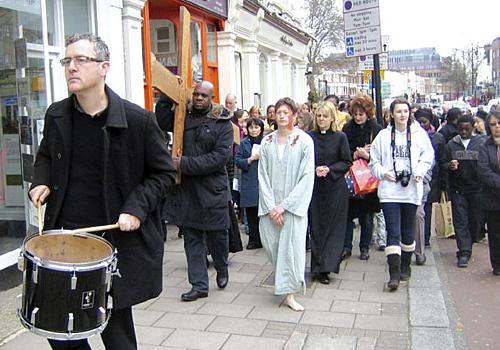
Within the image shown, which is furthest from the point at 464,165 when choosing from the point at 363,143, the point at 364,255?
the point at 364,255

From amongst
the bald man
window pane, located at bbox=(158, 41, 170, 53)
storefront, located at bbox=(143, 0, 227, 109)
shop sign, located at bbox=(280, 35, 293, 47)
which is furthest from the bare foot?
shop sign, located at bbox=(280, 35, 293, 47)

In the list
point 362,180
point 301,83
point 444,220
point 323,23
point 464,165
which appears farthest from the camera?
point 323,23

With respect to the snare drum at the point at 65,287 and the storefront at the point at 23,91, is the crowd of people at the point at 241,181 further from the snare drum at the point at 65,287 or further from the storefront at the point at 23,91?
the storefront at the point at 23,91

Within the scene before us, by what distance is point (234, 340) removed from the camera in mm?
4789

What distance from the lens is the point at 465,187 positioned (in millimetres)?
7602

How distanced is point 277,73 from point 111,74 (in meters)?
13.3

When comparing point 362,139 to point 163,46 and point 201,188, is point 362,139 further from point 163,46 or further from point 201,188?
point 163,46

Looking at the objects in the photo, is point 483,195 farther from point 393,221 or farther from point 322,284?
point 322,284

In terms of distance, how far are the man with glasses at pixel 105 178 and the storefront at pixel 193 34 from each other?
7.65m

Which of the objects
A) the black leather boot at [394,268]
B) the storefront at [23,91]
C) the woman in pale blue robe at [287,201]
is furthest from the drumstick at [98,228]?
the black leather boot at [394,268]

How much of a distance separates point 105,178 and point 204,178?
268 cm

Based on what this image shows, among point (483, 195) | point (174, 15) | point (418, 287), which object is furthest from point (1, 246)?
point (174, 15)

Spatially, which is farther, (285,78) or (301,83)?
(301,83)

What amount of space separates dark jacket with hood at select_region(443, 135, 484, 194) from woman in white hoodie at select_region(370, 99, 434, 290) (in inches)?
59.9
